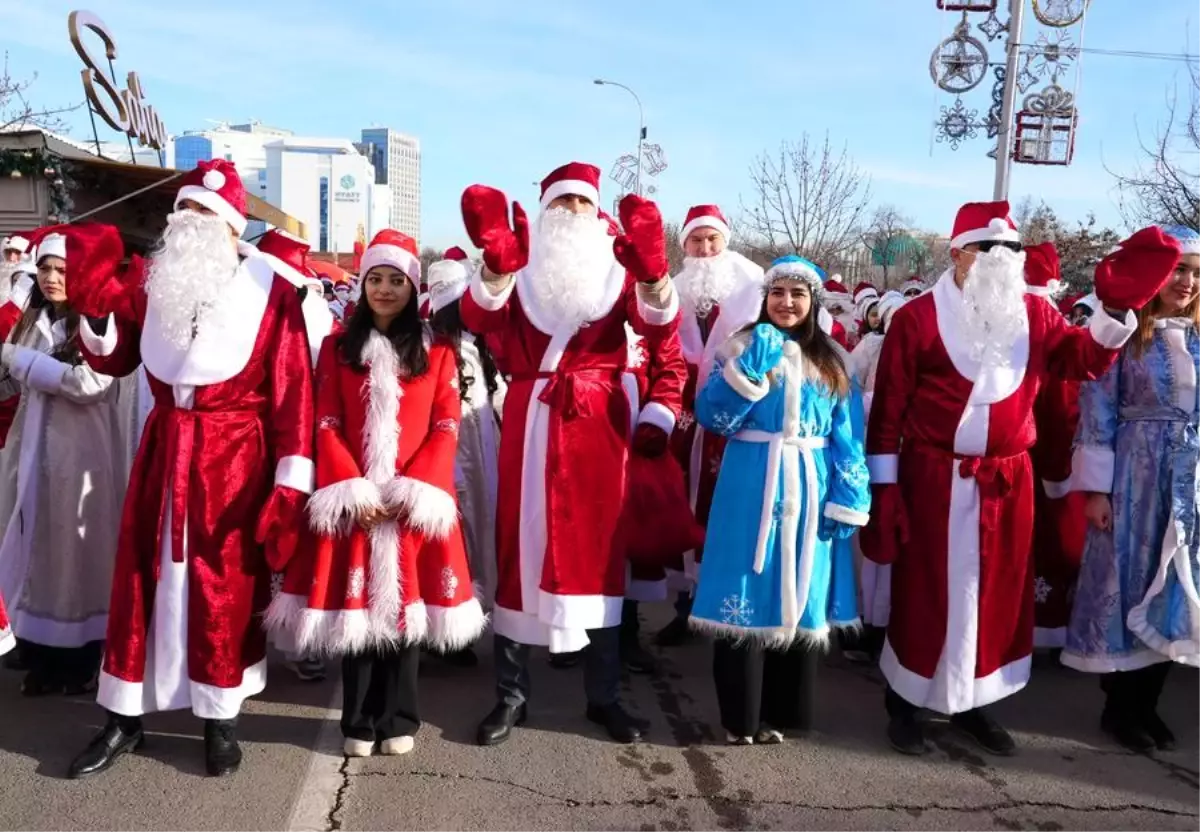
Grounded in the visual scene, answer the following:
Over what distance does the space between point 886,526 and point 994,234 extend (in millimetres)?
1253

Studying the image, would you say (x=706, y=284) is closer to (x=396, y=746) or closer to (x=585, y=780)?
(x=585, y=780)

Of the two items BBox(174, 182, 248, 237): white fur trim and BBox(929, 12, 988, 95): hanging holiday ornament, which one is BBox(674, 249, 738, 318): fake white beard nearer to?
BBox(174, 182, 248, 237): white fur trim

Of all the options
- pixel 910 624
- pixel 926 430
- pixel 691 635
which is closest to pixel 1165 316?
pixel 926 430

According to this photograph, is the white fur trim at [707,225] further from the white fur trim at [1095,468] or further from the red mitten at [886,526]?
the white fur trim at [1095,468]

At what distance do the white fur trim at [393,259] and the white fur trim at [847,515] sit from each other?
6.07 feet

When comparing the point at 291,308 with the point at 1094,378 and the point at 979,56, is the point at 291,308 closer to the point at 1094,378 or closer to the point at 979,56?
the point at 1094,378

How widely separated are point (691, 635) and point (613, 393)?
200 centimetres

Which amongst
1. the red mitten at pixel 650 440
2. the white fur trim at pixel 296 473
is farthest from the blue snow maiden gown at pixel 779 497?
the white fur trim at pixel 296 473

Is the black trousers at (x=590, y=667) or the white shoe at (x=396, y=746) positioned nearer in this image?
the white shoe at (x=396, y=746)

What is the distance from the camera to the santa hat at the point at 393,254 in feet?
11.8

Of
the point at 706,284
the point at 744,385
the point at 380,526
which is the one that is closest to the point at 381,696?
the point at 380,526

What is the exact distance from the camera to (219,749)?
3.44 meters

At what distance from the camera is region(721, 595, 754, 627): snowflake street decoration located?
3.52m

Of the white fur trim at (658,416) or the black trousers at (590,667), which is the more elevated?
the white fur trim at (658,416)
